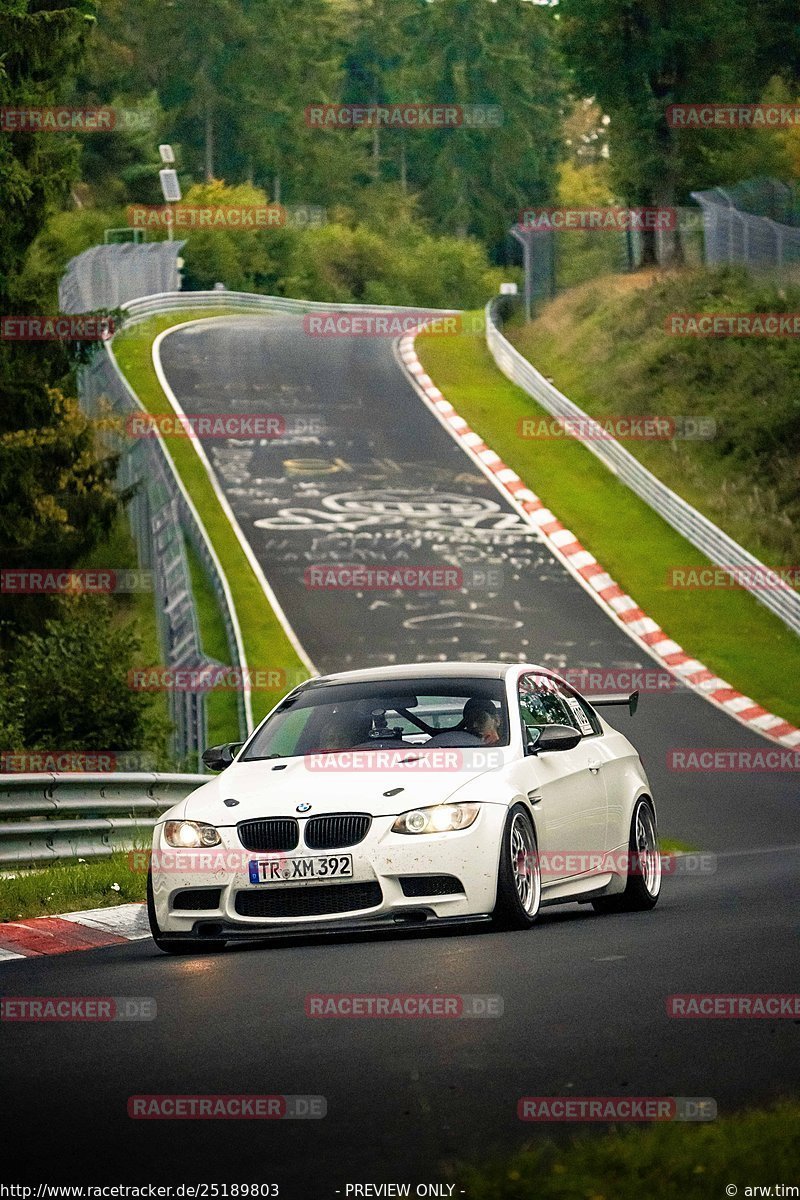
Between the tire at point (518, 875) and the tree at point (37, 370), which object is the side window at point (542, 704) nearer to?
the tire at point (518, 875)

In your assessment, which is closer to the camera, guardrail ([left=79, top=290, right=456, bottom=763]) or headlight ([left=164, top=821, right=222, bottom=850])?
headlight ([left=164, top=821, right=222, bottom=850])

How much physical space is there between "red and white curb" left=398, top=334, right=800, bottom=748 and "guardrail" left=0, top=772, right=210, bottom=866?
12363mm

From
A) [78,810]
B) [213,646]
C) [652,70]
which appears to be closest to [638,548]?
[213,646]

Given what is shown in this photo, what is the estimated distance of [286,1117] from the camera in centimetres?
595

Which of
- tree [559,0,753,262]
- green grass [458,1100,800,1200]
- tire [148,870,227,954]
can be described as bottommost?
tire [148,870,227,954]

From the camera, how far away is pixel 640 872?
1214 centimetres

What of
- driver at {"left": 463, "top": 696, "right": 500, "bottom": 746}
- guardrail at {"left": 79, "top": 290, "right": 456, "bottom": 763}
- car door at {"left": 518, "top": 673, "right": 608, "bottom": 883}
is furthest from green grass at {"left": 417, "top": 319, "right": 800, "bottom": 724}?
driver at {"left": 463, "top": 696, "right": 500, "bottom": 746}

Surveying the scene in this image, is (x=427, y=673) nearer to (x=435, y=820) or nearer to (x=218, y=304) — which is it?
(x=435, y=820)

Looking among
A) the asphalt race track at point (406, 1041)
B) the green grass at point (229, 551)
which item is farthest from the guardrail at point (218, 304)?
the asphalt race track at point (406, 1041)

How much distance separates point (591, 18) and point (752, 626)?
3163 cm

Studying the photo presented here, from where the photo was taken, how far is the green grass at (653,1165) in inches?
192

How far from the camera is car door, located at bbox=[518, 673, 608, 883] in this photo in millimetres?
11062

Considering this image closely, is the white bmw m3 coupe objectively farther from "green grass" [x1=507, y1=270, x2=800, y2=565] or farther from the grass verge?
"green grass" [x1=507, y1=270, x2=800, y2=565]

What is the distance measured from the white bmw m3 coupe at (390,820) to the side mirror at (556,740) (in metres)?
0.01
